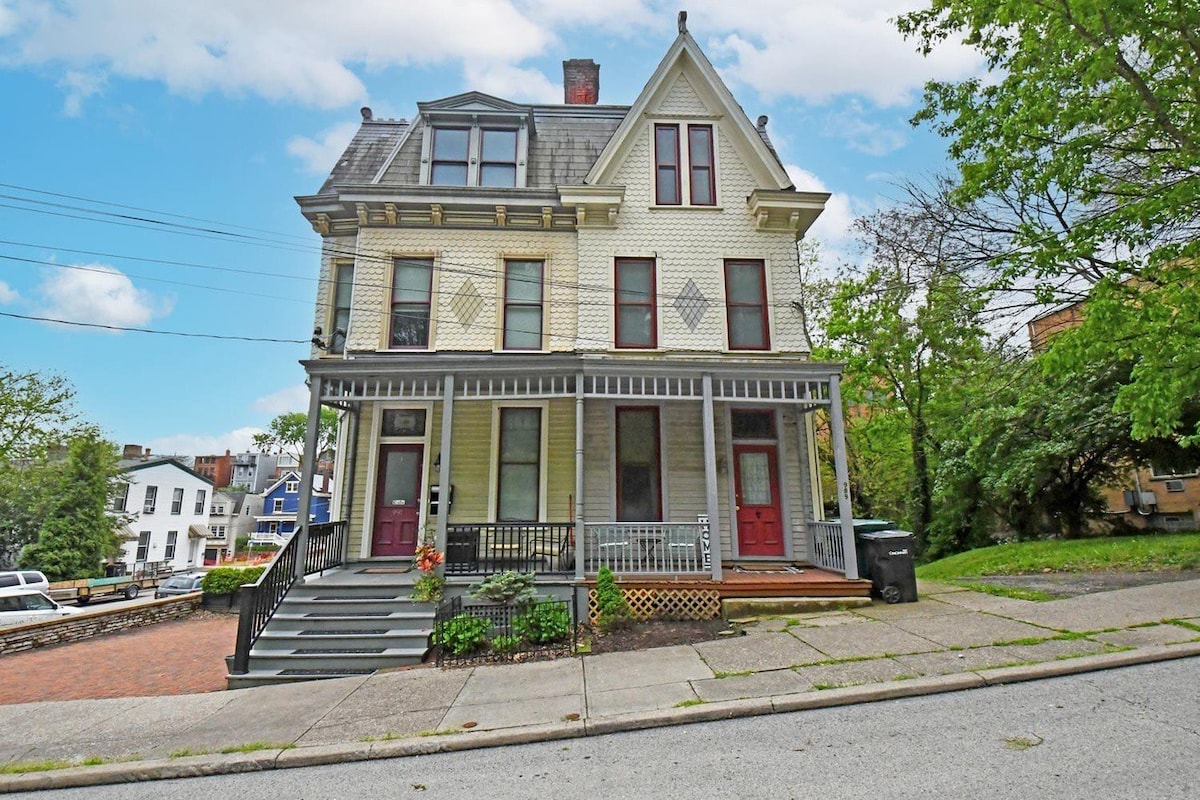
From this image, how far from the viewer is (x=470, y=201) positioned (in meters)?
11.5

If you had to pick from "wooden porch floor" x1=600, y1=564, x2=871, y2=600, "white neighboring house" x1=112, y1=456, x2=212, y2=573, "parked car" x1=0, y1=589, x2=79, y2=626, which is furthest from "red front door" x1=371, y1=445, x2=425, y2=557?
"white neighboring house" x1=112, y1=456, x2=212, y2=573

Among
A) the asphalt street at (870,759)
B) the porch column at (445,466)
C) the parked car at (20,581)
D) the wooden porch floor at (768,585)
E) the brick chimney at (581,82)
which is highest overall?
the brick chimney at (581,82)

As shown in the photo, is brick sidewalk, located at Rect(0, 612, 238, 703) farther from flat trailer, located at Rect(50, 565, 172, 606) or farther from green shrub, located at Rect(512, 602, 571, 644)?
flat trailer, located at Rect(50, 565, 172, 606)

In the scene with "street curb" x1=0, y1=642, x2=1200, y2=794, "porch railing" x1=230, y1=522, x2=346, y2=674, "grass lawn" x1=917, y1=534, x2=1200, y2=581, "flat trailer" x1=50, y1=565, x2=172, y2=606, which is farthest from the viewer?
"flat trailer" x1=50, y1=565, x2=172, y2=606

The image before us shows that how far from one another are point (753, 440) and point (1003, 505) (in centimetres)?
1148

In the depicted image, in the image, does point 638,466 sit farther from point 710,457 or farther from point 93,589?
point 93,589

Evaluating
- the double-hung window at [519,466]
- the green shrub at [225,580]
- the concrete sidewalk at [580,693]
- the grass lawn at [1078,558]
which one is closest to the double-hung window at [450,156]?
the double-hung window at [519,466]

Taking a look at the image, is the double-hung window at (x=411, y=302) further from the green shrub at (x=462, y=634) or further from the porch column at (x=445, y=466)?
the green shrub at (x=462, y=634)

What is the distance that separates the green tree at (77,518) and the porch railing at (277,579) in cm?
2775

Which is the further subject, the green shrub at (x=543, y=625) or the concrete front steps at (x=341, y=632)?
the green shrub at (x=543, y=625)

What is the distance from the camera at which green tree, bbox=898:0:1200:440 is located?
7.75 metres

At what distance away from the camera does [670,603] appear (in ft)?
28.6

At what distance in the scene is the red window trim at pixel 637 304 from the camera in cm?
1142

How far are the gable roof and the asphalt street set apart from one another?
393 inches
